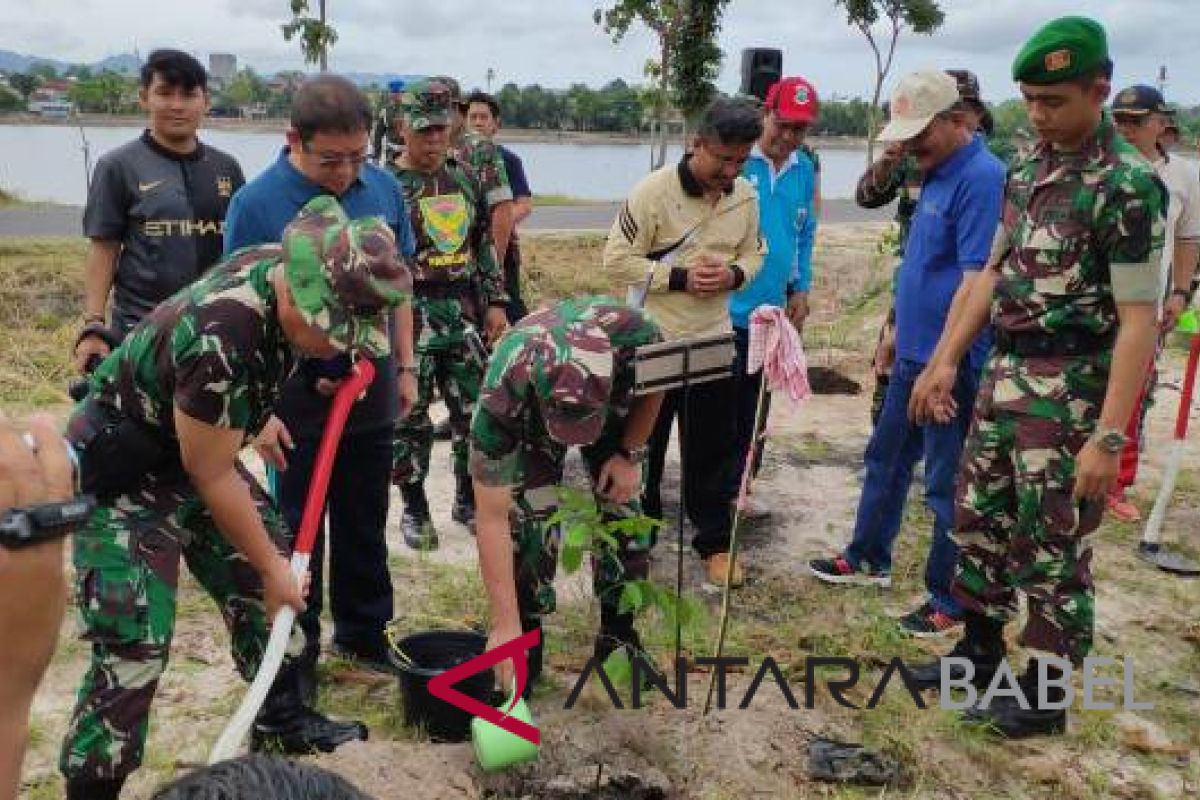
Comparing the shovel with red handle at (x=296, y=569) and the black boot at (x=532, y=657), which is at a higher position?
the shovel with red handle at (x=296, y=569)

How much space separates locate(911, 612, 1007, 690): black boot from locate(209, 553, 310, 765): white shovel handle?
220 centimetres

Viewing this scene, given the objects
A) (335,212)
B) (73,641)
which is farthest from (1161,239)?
(73,641)

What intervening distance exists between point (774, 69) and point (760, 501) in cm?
236

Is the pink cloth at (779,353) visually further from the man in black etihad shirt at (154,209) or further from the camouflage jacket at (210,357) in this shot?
the man in black etihad shirt at (154,209)

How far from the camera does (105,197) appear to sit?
365 centimetres

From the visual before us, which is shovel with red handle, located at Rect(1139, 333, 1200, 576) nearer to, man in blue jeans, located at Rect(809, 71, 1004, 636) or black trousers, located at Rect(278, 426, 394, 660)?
man in blue jeans, located at Rect(809, 71, 1004, 636)

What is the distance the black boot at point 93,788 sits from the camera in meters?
2.36

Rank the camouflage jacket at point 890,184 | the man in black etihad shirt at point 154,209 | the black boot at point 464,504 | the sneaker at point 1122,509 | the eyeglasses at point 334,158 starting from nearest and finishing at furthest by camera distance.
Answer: the eyeglasses at point 334,158 → the man in black etihad shirt at point 154,209 → the camouflage jacket at point 890,184 → the black boot at point 464,504 → the sneaker at point 1122,509

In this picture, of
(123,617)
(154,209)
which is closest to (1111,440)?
(123,617)

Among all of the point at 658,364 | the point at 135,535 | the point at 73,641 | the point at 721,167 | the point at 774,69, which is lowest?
the point at 73,641

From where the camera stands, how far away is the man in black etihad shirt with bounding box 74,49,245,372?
366cm

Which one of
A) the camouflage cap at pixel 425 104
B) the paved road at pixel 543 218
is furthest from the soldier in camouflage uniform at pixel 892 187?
the paved road at pixel 543 218

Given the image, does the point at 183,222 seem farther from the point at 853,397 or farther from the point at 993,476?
the point at 853,397

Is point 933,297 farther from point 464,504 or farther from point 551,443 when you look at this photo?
point 464,504
